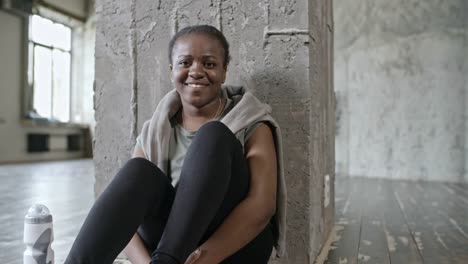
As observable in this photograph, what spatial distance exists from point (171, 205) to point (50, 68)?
1046 cm

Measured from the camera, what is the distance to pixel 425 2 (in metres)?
6.34

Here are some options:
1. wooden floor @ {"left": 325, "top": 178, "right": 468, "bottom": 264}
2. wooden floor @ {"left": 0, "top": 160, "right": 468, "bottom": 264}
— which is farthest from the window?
wooden floor @ {"left": 325, "top": 178, "right": 468, "bottom": 264}

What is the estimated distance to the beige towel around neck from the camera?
147 centimetres

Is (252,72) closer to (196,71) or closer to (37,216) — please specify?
(196,71)

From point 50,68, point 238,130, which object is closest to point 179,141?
point 238,130

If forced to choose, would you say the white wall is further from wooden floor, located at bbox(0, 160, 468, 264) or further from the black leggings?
the black leggings

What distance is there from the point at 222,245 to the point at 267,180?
231mm

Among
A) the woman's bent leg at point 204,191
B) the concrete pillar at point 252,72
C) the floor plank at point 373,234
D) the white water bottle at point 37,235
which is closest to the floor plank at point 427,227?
the floor plank at point 373,234

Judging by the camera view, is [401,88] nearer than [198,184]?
No

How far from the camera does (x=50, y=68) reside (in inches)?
428

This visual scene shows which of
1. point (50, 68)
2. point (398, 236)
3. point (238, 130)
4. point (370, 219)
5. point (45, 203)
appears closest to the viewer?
point (238, 130)

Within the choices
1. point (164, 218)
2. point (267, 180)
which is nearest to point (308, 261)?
point (267, 180)

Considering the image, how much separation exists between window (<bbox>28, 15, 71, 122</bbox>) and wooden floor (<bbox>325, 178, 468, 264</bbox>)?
7.69m

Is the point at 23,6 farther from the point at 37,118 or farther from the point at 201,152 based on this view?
the point at 201,152
